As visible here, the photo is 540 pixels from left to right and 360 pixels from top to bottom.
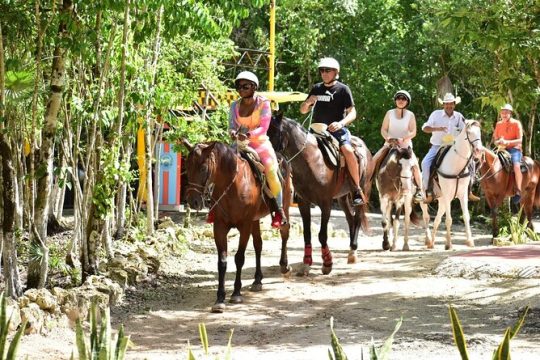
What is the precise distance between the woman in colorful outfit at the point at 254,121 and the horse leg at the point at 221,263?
3.20 feet

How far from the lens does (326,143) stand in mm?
14047

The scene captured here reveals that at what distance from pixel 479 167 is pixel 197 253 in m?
5.66

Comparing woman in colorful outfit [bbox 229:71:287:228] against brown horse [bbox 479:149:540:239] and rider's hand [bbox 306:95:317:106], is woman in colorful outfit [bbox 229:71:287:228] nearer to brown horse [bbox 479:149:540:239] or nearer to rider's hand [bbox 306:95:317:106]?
rider's hand [bbox 306:95:317:106]

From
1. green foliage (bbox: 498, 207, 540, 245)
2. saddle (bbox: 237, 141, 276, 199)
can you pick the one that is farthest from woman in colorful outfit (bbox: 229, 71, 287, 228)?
green foliage (bbox: 498, 207, 540, 245)

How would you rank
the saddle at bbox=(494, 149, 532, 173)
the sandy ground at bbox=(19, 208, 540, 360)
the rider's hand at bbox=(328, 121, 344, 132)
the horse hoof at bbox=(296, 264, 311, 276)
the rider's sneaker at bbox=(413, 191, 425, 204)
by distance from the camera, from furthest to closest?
1. the saddle at bbox=(494, 149, 532, 173)
2. the rider's sneaker at bbox=(413, 191, 425, 204)
3. the rider's hand at bbox=(328, 121, 344, 132)
4. the horse hoof at bbox=(296, 264, 311, 276)
5. the sandy ground at bbox=(19, 208, 540, 360)

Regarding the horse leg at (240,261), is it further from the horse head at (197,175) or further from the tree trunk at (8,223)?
the tree trunk at (8,223)

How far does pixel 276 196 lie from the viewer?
12.2 m

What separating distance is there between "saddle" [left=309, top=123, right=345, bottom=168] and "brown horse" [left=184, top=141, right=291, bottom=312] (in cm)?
217

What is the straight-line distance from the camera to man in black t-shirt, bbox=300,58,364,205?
14.2 m

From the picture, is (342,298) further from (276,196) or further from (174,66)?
(174,66)

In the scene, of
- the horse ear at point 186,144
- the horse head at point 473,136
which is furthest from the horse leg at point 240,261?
the horse head at point 473,136

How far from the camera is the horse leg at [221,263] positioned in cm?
1104

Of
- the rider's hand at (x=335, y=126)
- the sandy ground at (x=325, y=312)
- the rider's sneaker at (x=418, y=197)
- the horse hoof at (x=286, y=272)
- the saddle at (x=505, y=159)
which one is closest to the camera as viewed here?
the sandy ground at (x=325, y=312)

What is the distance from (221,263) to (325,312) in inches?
51.7
